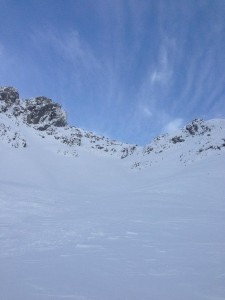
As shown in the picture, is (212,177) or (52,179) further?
(52,179)

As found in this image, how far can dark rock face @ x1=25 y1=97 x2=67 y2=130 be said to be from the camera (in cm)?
4350

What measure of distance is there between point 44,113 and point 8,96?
5471mm

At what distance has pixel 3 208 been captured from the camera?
9203 mm

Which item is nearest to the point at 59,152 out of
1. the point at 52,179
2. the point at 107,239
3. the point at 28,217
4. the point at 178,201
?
the point at 52,179

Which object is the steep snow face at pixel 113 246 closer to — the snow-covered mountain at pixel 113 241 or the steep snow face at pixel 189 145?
the snow-covered mountain at pixel 113 241

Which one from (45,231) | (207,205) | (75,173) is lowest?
(45,231)

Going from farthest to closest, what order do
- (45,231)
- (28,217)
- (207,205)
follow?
(207,205), (28,217), (45,231)

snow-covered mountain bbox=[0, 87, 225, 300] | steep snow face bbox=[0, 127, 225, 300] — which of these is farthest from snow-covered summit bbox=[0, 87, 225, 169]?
steep snow face bbox=[0, 127, 225, 300]

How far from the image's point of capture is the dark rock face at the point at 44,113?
4350cm

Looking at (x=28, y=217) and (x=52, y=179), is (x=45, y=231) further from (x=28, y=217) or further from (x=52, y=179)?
(x=52, y=179)

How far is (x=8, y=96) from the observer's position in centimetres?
4153

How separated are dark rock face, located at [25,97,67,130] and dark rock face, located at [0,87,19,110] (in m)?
2.38

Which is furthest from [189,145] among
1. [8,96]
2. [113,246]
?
[113,246]

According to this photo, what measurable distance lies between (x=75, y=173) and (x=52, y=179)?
9.84 ft
